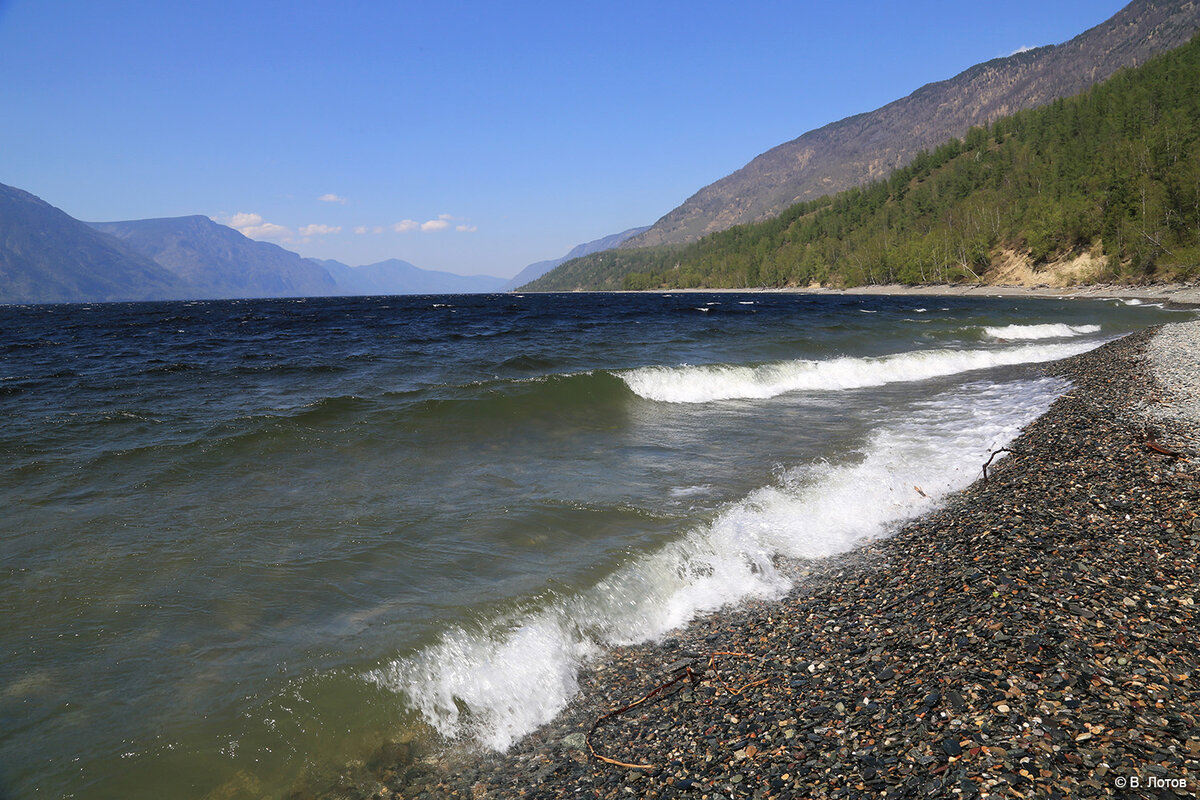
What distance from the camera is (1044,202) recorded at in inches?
3809

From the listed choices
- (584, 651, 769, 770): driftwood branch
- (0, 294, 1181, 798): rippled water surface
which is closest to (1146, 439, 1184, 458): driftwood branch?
(0, 294, 1181, 798): rippled water surface

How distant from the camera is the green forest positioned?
71.1 meters

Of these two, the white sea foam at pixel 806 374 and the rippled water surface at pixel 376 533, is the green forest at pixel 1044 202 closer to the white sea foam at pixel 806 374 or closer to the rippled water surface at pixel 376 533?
the white sea foam at pixel 806 374

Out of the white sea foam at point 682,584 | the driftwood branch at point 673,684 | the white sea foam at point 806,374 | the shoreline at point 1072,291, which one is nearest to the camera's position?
the driftwood branch at point 673,684

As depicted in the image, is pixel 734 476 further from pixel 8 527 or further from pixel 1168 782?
pixel 8 527

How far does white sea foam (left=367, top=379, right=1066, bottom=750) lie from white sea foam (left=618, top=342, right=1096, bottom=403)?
25.1ft

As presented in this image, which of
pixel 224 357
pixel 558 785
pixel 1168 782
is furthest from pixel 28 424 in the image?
pixel 1168 782

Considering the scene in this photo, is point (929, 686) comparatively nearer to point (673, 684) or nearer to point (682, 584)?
point (673, 684)

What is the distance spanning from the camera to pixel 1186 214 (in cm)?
6650

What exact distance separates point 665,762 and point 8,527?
34.7 ft

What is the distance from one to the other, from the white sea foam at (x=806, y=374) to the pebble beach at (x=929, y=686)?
12.8m

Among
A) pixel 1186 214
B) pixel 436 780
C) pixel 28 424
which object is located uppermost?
pixel 1186 214

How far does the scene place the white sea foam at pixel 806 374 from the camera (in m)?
20.2

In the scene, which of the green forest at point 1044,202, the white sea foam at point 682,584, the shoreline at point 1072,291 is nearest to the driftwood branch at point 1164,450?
the white sea foam at point 682,584
